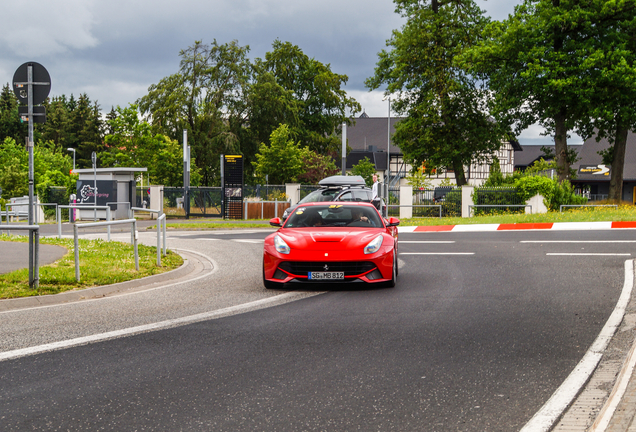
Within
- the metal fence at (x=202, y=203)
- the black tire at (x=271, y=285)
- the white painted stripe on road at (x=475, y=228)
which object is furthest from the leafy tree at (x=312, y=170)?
the black tire at (x=271, y=285)

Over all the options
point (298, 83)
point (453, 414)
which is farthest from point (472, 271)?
point (298, 83)

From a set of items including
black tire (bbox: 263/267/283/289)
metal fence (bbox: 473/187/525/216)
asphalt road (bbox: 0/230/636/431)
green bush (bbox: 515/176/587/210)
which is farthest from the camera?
metal fence (bbox: 473/187/525/216)

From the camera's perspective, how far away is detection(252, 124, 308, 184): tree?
4938 cm

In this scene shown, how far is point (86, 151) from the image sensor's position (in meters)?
92.9

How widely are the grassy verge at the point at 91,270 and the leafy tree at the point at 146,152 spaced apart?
37.2 metres

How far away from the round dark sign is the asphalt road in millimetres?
3186

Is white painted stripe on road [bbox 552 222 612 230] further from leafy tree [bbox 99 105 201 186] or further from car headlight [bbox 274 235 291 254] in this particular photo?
leafy tree [bbox 99 105 201 186]

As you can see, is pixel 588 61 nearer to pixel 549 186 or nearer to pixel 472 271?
pixel 549 186

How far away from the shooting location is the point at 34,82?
9.04 metres

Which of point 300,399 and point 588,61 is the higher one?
point 588,61

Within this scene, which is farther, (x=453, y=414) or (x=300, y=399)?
(x=300, y=399)

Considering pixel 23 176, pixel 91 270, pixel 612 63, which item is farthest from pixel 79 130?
pixel 91 270

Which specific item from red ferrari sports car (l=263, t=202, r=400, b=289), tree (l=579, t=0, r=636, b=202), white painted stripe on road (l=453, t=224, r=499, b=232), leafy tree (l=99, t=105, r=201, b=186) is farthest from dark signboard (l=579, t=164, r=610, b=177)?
red ferrari sports car (l=263, t=202, r=400, b=289)

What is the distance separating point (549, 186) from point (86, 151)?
76962mm
